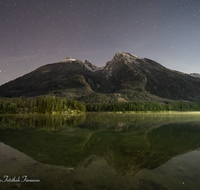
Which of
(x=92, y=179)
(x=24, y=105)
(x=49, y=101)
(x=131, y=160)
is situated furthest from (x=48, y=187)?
(x=24, y=105)

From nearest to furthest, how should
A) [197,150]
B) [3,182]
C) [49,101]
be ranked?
[3,182]
[197,150]
[49,101]

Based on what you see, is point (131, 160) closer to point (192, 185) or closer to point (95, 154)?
point (95, 154)

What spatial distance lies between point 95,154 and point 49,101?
4493 inches

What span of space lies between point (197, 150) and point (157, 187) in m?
9.96

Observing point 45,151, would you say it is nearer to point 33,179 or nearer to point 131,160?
point 33,179

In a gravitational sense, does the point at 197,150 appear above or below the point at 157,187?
below

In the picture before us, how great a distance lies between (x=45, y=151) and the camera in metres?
12.9

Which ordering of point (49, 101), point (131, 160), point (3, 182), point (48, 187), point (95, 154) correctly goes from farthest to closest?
point (49, 101), point (95, 154), point (131, 160), point (3, 182), point (48, 187)

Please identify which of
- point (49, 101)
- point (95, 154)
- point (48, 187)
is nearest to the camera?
point (48, 187)

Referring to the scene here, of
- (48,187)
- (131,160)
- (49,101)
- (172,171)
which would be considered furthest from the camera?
(49,101)

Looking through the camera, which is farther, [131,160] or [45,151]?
[45,151]

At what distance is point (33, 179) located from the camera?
7844 millimetres

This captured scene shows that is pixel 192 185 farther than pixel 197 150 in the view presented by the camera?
No

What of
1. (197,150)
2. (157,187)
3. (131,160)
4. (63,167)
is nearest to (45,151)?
(63,167)
